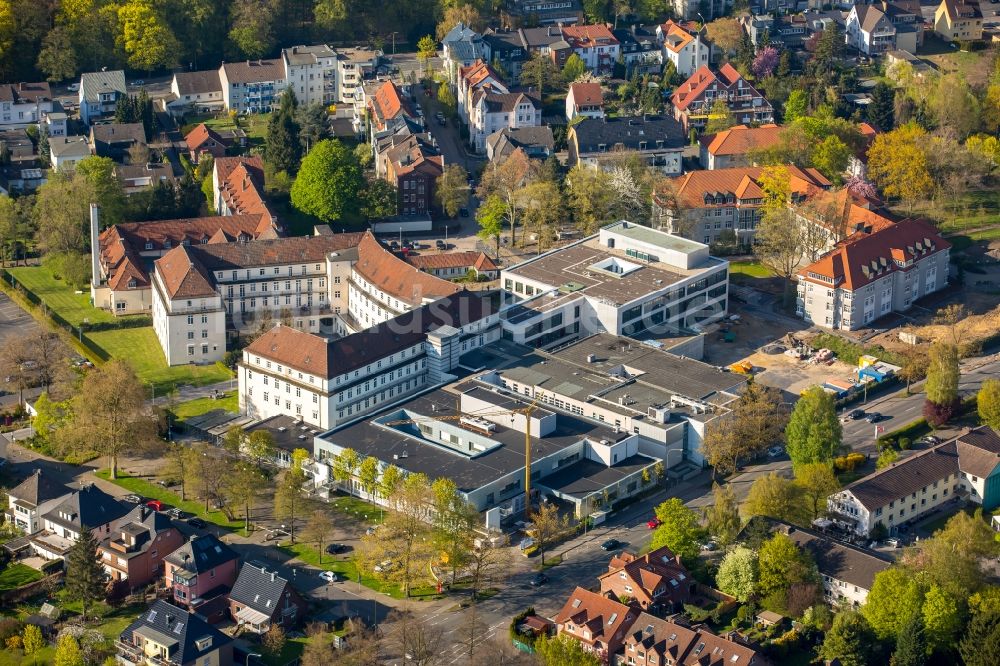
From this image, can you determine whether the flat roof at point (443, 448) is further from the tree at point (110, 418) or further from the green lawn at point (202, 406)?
the tree at point (110, 418)

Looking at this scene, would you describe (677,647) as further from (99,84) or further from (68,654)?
(99,84)

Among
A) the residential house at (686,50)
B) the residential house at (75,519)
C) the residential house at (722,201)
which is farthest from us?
the residential house at (686,50)

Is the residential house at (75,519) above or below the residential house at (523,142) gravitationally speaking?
below

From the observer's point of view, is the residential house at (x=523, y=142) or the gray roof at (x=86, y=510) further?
the residential house at (x=523, y=142)

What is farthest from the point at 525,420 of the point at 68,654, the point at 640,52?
the point at 640,52

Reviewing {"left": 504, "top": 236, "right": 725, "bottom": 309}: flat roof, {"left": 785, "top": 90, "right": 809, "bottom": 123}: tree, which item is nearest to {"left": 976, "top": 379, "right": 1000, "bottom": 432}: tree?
{"left": 504, "top": 236, "right": 725, "bottom": 309}: flat roof

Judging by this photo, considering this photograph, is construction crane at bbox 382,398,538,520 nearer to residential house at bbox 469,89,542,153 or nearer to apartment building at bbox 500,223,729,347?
apartment building at bbox 500,223,729,347

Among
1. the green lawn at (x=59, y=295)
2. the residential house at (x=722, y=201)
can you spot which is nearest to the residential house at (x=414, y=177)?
the residential house at (x=722, y=201)
